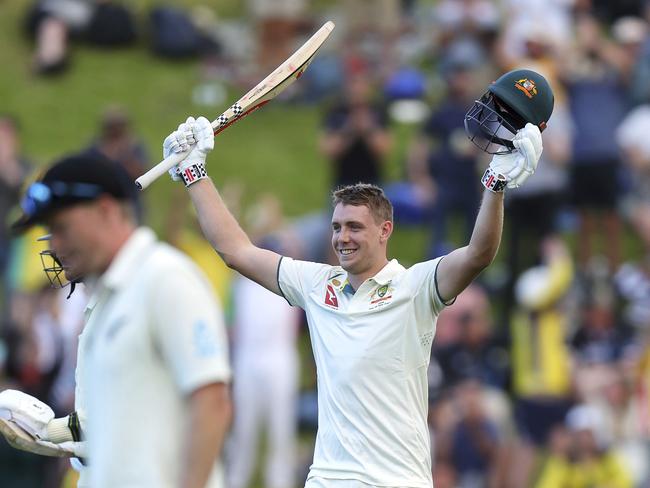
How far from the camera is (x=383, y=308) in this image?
625cm

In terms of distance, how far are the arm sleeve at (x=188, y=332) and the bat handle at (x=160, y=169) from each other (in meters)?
1.82

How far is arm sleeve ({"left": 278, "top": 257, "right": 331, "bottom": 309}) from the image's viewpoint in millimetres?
6559

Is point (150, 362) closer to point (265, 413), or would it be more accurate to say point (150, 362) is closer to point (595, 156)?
point (265, 413)

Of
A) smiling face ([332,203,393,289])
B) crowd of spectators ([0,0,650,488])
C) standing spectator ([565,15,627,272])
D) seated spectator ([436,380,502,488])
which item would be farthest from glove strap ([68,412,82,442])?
standing spectator ([565,15,627,272])

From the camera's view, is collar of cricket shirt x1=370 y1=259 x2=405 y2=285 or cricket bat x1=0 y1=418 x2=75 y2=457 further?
collar of cricket shirt x1=370 y1=259 x2=405 y2=285

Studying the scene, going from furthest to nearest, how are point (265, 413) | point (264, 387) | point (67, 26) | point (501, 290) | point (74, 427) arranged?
point (67, 26), point (501, 290), point (265, 413), point (264, 387), point (74, 427)

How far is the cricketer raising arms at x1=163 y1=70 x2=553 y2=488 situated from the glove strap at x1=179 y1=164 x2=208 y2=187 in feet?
0.33

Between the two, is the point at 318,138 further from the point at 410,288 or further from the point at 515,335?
the point at 410,288

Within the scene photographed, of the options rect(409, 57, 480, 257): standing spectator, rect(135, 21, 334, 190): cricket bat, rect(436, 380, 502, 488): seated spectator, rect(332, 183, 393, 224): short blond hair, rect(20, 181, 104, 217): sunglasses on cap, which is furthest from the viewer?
rect(409, 57, 480, 257): standing spectator

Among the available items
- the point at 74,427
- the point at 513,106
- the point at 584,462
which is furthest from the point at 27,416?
the point at 584,462

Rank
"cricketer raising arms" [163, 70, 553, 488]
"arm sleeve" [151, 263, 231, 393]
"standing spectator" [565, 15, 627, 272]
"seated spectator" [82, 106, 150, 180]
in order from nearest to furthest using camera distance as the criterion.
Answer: "arm sleeve" [151, 263, 231, 393] → "cricketer raising arms" [163, 70, 553, 488] → "seated spectator" [82, 106, 150, 180] → "standing spectator" [565, 15, 627, 272]

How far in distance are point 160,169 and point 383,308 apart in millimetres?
1235

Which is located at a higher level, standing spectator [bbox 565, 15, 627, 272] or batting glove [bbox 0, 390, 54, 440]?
standing spectator [bbox 565, 15, 627, 272]

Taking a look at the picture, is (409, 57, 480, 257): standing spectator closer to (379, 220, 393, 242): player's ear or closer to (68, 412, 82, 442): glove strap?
(379, 220, 393, 242): player's ear
